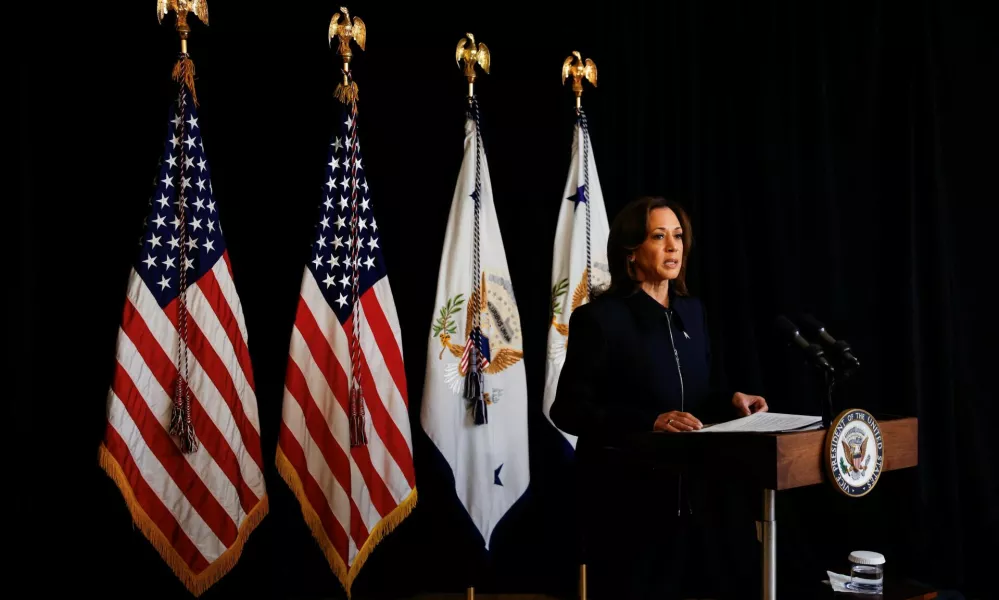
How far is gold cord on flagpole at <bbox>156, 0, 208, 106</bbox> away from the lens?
114 inches

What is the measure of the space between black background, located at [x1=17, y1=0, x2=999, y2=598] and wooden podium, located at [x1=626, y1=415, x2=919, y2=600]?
5.59ft

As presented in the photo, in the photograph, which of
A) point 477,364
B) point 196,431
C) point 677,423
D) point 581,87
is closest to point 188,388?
point 196,431

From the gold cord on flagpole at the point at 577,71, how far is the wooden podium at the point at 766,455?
2.08 metres

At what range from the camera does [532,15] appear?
3635 mm

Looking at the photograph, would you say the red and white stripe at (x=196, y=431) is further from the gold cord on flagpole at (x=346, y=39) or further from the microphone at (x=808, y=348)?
the microphone at (x=808, y=348)

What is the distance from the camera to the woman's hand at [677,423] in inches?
65.9

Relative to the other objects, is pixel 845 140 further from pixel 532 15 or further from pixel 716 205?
pixel 532 15

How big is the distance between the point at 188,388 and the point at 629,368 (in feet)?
5.44

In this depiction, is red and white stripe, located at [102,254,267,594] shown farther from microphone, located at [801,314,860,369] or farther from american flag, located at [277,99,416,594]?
microphone, located at [801,314,860,369]

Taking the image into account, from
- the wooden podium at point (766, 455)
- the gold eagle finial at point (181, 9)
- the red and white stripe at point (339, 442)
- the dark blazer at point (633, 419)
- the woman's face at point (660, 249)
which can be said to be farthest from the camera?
the red and white stripe at point (339, 442)

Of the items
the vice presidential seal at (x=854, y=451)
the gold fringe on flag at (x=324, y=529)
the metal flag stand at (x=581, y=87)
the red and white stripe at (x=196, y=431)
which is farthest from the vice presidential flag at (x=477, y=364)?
the vice presidential seal at (x=854, y=451)

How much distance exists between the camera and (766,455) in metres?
1.48

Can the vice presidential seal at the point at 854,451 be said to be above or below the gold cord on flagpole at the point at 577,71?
below

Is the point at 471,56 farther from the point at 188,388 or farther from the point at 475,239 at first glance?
the point at 188,388
